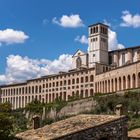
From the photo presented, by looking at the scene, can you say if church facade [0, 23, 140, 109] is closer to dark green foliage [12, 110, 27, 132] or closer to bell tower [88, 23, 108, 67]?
bell tower [88, 23, 108, 67]

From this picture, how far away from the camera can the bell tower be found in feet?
445

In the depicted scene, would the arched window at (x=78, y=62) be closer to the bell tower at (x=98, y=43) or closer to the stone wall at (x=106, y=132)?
the bell tower at (x=98, y=43)

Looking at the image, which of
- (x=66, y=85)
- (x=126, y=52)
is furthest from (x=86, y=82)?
(x=126, y=52)

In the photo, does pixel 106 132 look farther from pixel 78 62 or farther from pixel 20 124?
pixel 78 62

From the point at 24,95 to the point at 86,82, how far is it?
124 ft

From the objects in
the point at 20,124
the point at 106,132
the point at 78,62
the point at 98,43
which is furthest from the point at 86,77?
the point at 106,132

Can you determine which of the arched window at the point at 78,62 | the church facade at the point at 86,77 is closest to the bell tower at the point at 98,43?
the church facade at the point at 86,77

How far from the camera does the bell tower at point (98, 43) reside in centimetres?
13550

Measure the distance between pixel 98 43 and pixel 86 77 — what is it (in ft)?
76.6

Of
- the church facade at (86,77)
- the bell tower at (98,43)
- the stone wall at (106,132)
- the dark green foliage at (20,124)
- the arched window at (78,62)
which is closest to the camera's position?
the stone wall at (106,132)

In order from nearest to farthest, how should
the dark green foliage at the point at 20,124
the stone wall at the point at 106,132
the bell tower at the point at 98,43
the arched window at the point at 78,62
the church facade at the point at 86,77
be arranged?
the stone wall at the point at 106,132, the dark green foliage at the point at 20,124, the church facade at the point at 86,77, the bell tower at the point at 98,43, the arched window at the point at 78,62

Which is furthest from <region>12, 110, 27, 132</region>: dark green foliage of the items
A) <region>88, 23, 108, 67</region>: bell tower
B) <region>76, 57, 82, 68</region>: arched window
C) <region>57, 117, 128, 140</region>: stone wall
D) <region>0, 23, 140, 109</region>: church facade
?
<region>76, 57, 82, 68</region>: arched window

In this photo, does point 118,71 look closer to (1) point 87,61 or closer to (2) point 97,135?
(1) point 87,61

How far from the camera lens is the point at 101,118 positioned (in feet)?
74.3
